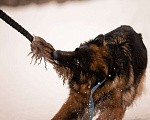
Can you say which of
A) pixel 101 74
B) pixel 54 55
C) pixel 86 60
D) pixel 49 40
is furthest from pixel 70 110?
pixel 49 40

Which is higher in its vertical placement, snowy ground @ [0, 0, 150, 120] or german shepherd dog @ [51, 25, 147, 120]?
snowy ground @ [0, 0, 150, 120]

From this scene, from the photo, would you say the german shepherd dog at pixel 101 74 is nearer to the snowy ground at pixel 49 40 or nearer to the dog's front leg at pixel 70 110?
the dog's front leg at pixel 70 110

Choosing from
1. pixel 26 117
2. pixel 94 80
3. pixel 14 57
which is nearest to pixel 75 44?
pixel 14 57

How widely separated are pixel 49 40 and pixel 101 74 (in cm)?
457

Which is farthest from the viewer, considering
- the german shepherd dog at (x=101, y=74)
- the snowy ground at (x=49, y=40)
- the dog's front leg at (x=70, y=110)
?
the snowy ground at (x=49, y=40)

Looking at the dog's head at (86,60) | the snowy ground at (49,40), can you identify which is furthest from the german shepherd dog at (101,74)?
the snowy ground at (49,40)

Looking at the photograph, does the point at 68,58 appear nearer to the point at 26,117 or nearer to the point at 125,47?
the point at 125,47

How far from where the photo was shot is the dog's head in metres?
2.69

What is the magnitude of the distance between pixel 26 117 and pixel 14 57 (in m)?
2.85

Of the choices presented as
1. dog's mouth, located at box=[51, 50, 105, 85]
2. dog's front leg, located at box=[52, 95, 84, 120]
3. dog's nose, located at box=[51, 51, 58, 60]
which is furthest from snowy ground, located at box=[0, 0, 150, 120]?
dog's nose, located at box=[51, 51, 58, 60]

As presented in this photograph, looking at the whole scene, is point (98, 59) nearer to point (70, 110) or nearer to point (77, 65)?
point (77, 65)

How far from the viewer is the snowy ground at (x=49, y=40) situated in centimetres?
426

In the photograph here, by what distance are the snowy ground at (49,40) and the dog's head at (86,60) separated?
4.14 feet

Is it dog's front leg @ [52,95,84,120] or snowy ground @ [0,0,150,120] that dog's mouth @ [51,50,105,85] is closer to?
dog's front leg @ [52,95,84,120]
